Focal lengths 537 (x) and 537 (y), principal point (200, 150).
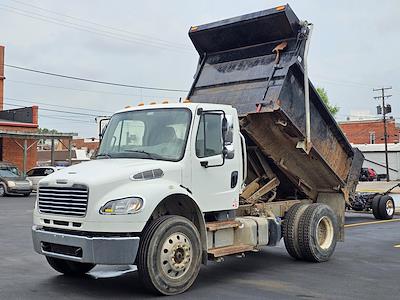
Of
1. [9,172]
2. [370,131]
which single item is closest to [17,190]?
[9,172]

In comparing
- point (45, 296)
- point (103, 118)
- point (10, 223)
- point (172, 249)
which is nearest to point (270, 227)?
point (172, 249)

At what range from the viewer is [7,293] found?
702 centimetres

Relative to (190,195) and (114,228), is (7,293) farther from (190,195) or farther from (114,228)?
(190,195)

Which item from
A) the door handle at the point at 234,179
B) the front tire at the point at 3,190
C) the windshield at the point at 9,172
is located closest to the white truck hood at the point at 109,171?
the door handle at the point at 234,179

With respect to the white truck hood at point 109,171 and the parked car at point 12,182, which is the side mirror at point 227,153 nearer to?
the white truck hood at point 109,171

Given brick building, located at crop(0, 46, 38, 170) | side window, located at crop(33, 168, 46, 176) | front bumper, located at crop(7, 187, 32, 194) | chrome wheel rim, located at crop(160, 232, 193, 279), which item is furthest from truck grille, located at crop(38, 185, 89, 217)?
brick building, located at crop(0, 46, 38, 170)

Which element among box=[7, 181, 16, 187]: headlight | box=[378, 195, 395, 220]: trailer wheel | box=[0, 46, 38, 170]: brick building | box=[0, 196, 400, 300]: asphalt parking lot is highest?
box=[0, 46, 38, 170]: brick building

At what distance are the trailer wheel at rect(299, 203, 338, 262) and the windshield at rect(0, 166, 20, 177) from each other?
2383cm

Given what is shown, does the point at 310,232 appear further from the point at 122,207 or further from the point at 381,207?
the point at 381,207

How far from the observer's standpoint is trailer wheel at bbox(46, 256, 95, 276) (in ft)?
26.8

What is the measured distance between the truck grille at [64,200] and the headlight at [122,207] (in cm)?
28

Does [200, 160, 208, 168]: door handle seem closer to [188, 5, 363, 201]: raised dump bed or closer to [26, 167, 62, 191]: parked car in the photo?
[188, 5, 363, 201]: raised dump bed

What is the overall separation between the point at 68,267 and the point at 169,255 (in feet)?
6.99

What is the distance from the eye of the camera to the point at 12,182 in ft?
95.7
